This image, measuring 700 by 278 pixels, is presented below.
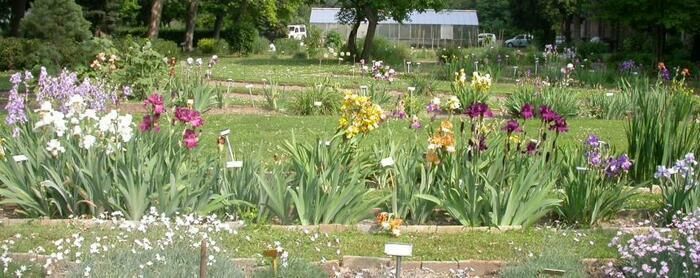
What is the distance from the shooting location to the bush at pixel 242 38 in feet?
156

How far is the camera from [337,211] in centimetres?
622

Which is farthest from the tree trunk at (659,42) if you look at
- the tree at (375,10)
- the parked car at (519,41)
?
the parked car at (519,41)

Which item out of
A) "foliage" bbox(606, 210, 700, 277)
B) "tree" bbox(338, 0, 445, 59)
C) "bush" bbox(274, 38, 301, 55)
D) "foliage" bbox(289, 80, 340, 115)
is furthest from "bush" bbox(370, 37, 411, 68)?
"foliage" bbox(606, 210, 700, 277)

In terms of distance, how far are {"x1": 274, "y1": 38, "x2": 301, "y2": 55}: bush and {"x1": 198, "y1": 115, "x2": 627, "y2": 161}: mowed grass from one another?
2934 cm

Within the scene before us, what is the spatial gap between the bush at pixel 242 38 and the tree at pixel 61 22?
81.4ft

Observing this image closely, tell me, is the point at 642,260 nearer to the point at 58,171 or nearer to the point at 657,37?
the point at 58,171

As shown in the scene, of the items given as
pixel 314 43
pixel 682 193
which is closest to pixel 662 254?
pixel 682 193

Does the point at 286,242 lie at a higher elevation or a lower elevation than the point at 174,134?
lower

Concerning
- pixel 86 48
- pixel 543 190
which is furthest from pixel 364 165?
Answer: pixel 86 48

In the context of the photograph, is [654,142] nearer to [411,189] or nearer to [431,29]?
[411,189]

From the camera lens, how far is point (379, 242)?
5.90 meters

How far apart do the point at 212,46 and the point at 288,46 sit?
394 centimetres

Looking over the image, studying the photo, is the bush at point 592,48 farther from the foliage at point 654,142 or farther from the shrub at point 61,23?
the foliage at point 654,142

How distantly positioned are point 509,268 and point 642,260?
2.41 ft
